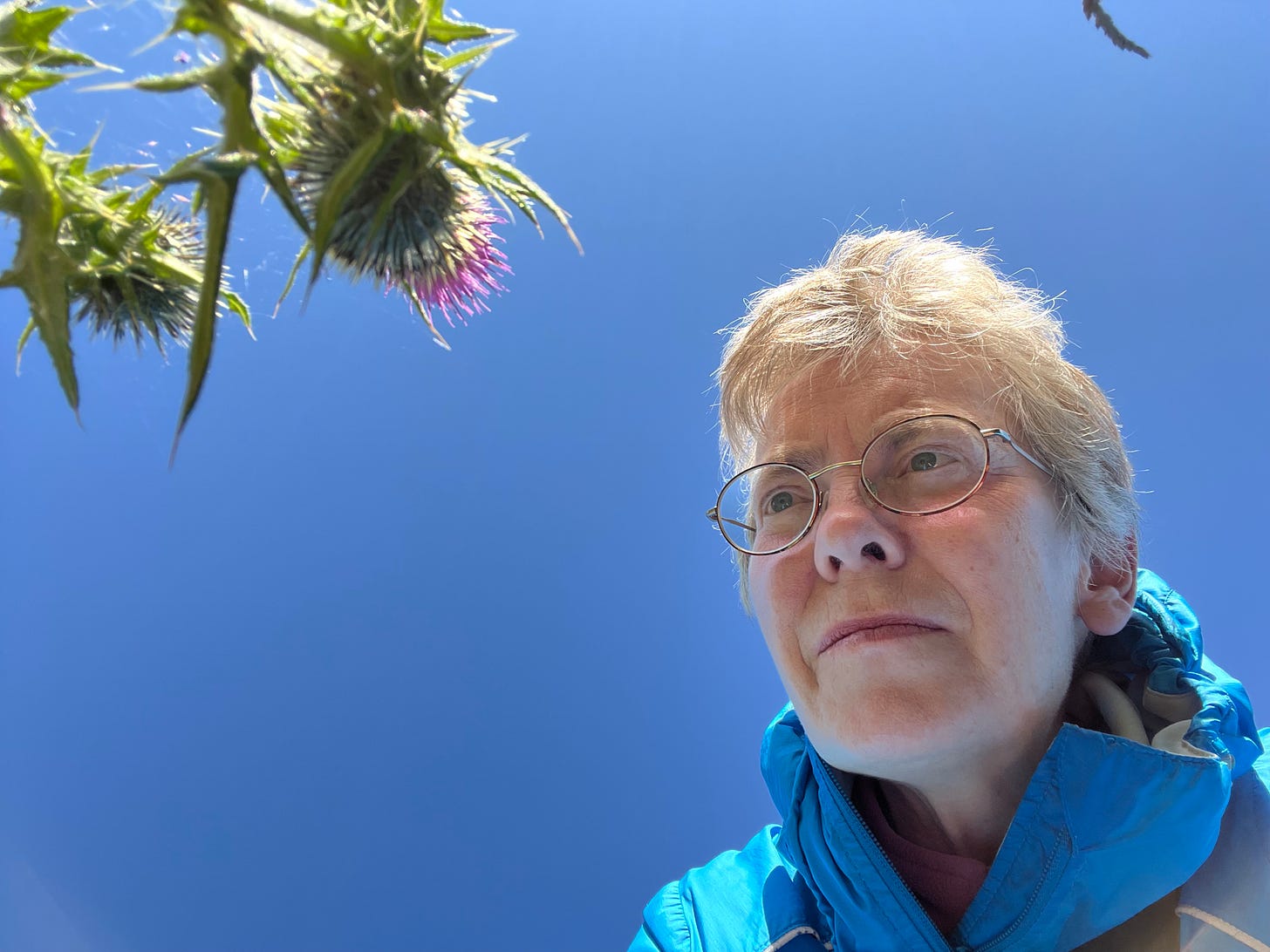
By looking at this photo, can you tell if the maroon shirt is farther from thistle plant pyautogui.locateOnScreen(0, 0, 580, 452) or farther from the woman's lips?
thistle plant pyautogui.locateOnScreen(0, 0, 580, 452)

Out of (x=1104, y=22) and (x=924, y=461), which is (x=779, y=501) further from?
(x=1104, y=22)

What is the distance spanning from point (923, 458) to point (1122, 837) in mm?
829

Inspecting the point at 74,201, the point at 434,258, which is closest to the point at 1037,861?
the point at 434,258

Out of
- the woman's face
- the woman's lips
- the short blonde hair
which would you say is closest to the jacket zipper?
the woman's face

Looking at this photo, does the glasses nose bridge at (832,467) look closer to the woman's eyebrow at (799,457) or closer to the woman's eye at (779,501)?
the woman's eyebrow at (799,457)

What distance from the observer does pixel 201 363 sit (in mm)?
599

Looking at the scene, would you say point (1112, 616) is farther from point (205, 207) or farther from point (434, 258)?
point (205, 207)

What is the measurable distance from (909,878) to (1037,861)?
0.35 metres

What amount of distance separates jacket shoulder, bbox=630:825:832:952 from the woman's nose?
1.05 metres

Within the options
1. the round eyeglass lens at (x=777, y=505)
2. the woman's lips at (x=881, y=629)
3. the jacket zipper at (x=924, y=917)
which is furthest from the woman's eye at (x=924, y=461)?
the jacket zipper at (x=924, y=917)

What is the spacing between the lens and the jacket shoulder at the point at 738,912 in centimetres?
191

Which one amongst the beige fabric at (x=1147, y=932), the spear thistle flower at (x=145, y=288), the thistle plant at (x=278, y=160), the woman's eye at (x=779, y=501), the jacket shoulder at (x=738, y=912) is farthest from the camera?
the jacket shoulder at (x=738, y=912)

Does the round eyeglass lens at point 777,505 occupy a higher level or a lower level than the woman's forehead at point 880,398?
lower

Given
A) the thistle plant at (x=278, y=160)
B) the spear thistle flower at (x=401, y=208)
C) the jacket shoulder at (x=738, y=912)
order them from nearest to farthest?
the thistle plant at (x=278, y=160) → the spear thistle flower at (x=401, y=208) → the jacket shoulder at (x=738, y=912)
